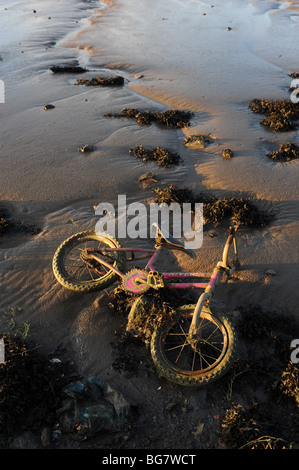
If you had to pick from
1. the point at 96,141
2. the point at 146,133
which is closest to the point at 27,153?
the point at 96,141

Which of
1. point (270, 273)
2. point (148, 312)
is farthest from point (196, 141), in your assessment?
point (148, 312)

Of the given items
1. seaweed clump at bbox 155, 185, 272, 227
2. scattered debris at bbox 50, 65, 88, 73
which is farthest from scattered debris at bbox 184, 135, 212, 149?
scattered debris at bbox 50, 65, 88, 73

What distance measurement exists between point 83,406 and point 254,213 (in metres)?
4.26

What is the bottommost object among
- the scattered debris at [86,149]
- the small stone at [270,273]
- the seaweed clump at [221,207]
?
the small stone at [270,273]

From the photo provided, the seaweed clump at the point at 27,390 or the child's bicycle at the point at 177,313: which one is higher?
the child's bicycle at the point at 177,313

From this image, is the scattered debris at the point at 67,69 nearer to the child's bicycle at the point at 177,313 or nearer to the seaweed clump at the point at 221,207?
the seaweed clump at the point at 221,207

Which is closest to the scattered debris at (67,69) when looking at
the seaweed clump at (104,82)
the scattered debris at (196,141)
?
the seaweed clump at (104,82)

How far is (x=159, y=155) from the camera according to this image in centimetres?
755

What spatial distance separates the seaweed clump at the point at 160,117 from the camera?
29.3ft

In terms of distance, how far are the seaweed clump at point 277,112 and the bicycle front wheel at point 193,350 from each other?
6.73 metres

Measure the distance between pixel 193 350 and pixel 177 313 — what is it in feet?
1.85

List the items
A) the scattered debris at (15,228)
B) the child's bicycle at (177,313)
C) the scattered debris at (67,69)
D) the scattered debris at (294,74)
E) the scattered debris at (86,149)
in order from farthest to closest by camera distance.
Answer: the scattered debris at (67,69)
the scattered debris at (294,74)
the scattered debris at (86,149)
the scattered debris at (15,228)
the child's bicycle at (177,313)

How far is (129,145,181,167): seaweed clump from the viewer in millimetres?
7344

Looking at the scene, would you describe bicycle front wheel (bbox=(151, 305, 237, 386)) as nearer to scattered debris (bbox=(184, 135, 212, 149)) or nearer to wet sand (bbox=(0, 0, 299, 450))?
wet sand (bbox=(0, 0, 299, 450))
